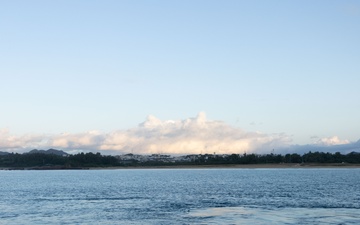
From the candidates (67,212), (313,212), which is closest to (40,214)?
(67,212)

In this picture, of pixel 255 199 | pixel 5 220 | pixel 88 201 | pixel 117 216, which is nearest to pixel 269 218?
pixel 117 216

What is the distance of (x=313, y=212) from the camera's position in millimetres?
60688

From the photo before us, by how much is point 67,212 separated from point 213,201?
22.5m

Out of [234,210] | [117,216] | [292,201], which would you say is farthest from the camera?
[292,201]

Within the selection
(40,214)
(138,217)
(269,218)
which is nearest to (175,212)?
(138,217)

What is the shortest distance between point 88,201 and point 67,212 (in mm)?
15363

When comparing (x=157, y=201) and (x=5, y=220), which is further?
(x=157, y=201)

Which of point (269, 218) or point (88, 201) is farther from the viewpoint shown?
point (88, 201)

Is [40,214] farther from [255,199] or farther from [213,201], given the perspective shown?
[255,199]

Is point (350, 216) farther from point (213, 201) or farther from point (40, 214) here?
point (40, 214)

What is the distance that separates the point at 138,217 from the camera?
58.6 meters

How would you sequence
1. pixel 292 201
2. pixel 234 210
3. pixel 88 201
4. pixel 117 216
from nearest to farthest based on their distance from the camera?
1. pixel 117 216
2. pixel 234 210
3. pixel 292 201
4. pixel 88 201

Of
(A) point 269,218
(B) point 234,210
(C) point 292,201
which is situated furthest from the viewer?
(C) point 292,201

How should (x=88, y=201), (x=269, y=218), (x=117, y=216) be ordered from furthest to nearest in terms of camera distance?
(x=88, y=201) → (x=117, y=216) → (x=269, y=218)
